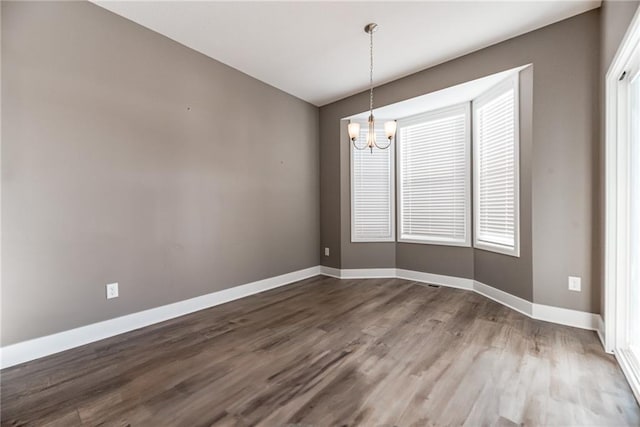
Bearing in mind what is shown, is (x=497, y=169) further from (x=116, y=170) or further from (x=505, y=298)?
(x=116, y=170)

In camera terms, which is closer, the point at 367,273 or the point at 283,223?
the point at 283,223

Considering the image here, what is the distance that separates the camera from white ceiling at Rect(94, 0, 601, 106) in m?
2.50

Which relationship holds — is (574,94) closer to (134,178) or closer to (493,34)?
(493,34)

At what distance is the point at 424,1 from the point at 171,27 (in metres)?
2.36

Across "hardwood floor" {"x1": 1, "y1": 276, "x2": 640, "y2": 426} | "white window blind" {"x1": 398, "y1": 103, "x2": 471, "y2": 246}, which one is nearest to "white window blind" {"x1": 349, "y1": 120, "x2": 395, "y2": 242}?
"white window blind" {"x1": 398, "y1": 103, "x2": 471, "y2": 246}

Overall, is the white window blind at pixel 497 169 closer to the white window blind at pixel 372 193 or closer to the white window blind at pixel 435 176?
the white window blind at pixel 435 176

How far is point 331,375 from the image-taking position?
6.37ft

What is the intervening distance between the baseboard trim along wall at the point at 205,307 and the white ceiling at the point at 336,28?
2750 millimetres

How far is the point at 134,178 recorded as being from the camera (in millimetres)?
2701

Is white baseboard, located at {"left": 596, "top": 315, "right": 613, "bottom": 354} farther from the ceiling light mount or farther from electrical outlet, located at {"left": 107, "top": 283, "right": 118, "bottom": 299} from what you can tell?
electrical outlet, located at {"left": 107, "top": 283, "right": 118, "bottom": 299}

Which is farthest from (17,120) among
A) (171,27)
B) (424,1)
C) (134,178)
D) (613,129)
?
(613,129)

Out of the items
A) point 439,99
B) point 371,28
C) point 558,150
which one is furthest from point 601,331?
point 371,28

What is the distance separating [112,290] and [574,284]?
13.9ft

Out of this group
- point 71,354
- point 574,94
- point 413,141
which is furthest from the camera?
point 413,141
